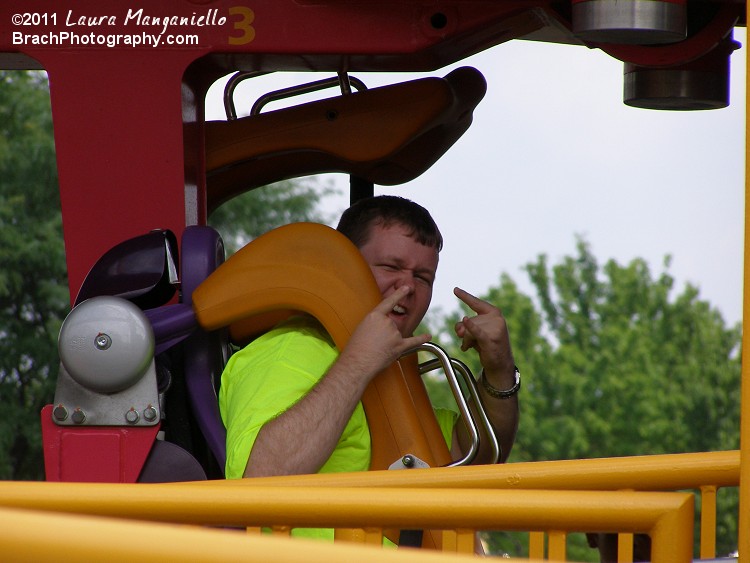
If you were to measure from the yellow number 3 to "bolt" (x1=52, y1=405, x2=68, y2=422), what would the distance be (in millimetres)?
703

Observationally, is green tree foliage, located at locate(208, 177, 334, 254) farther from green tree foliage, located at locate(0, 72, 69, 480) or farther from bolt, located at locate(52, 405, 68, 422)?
bolt, located at locate(52, 405, 68, 422)

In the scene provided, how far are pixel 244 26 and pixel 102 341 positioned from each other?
2.02 ft

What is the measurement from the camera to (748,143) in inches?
49.8

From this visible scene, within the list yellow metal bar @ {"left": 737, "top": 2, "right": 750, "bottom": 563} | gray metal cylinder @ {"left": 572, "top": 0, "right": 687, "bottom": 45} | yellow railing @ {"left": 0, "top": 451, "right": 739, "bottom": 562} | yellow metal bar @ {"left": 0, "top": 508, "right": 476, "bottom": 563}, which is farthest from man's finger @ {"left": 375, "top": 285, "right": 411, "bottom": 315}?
yellow metal bar @ {"left": 0, "top": 508, "right": 476, "bottom": 563}

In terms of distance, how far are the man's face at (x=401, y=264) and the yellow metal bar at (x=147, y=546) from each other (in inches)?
58.5

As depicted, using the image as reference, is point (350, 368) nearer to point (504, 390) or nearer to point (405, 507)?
point (504, 390)

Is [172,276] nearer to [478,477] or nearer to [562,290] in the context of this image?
[478,477]

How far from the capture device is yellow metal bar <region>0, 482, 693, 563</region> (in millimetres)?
1380

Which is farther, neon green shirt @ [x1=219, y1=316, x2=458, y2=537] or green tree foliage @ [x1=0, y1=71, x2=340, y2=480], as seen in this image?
green tree foliage @ [x1=0, y1=71, x2=340, y2=480]

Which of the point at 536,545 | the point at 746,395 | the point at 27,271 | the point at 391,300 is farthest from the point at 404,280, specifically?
the point at 27,271

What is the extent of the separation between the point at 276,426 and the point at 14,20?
885 millimetres

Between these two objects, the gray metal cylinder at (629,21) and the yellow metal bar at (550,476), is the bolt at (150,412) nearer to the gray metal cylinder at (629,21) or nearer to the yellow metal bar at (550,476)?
the yellow metal bar at (550,476)

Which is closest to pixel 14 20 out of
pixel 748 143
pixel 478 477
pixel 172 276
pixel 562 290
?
pixel 172 276

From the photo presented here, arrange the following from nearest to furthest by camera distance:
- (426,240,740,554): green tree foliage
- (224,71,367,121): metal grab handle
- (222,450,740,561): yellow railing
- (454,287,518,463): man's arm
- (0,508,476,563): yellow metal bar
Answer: (0,508,476,563): yellow metal bar, (222,450,740,561): yellow railing, (454,287,518,463): man's arm, (224,71,367,121): metal grab handle, (426,240,740,554): green tree foliage
